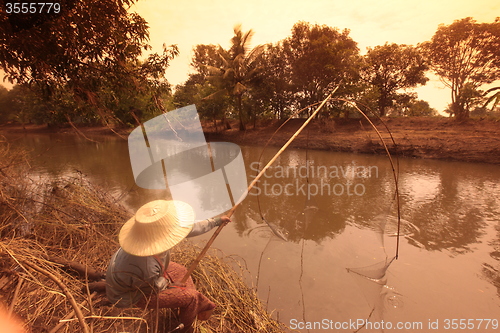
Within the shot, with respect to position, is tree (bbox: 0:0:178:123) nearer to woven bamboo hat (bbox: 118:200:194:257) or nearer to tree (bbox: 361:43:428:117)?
woven bamboo hat (bbox: 118:200:194:257)

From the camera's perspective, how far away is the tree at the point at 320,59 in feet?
40.2

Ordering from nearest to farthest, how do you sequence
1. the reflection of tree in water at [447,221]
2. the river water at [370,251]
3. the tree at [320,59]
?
the river water at [370,251]
the reflection of tree in water at [447,221]
the tree at [320,59]

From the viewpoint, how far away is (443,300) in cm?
230

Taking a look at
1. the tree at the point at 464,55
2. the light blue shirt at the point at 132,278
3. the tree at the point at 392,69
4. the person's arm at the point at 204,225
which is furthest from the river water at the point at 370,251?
the tree at the point at 392,69

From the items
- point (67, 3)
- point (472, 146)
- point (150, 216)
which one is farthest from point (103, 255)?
point (472, 146)

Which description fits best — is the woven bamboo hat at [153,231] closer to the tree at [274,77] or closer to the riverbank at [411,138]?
the riverbank at [411,138]

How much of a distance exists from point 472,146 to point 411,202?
603 cm

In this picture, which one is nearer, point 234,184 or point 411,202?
point 411,202

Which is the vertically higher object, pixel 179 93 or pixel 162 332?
pixel 179 93

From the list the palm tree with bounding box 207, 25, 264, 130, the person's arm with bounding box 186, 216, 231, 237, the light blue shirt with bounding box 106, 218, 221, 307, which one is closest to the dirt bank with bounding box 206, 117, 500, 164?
the palm tree with bounding box 207, 25, 264, 130

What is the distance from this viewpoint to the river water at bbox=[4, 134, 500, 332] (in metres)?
A: 2.19

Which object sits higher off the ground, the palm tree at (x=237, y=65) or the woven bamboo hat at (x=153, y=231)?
the palm tree at (x=237, y=65)

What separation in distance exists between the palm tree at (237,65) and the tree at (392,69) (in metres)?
6.28

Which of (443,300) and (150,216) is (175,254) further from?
(443,300)
